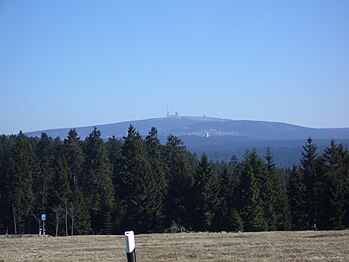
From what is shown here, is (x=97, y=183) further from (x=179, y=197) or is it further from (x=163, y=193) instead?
(x=179, y=197)

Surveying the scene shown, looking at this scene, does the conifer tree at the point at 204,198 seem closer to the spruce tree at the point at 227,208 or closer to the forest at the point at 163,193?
the forest at the point at 163,193

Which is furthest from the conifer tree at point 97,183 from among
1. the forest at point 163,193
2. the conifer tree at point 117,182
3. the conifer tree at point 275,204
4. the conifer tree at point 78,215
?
the conifer tree at point 275,204

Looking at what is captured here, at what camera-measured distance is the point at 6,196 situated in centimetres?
7138

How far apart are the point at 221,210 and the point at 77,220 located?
52.8 ft

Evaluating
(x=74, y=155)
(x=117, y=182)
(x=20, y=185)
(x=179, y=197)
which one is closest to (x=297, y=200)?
(x=179, y=197)

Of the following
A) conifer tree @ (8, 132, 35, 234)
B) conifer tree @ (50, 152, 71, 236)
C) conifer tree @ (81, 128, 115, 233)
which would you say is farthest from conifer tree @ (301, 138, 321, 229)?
conifer tree @ (8, 132, 35, 234)

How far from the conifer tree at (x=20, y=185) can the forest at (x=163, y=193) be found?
124 millimetres

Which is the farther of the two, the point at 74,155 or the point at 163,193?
the point at 74,155

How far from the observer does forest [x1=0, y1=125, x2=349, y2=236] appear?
180 ft

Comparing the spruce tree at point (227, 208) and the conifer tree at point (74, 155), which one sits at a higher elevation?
the conifer tree at point (74, 155)

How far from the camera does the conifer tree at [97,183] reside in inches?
2608

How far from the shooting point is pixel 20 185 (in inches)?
2729

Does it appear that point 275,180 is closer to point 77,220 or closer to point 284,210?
point 284,210

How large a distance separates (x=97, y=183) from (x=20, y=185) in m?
9.62
